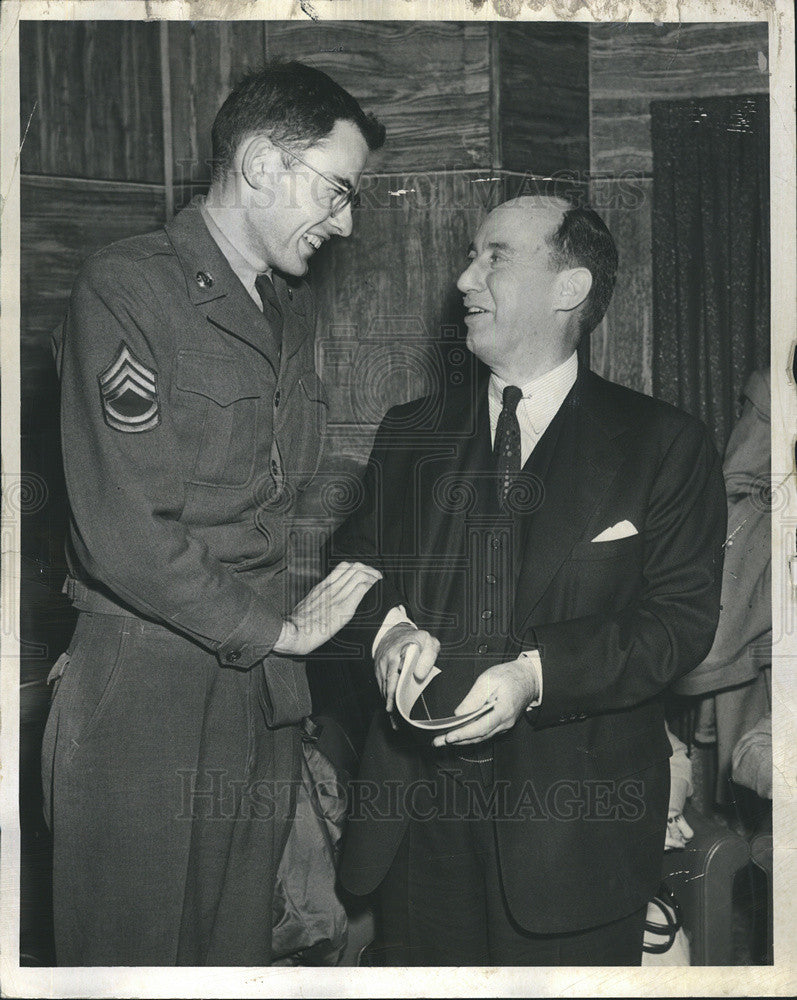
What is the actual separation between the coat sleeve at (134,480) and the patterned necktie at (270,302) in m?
0.24

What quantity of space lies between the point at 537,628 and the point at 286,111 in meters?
1.19

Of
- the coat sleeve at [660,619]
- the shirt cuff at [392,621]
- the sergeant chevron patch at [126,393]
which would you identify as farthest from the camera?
the shirt cuff at [392,621]

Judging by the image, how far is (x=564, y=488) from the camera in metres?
2.31

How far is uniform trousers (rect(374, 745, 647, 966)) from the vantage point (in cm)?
233

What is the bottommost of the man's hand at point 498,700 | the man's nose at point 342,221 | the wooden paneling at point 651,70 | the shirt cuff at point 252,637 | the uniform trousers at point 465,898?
the uniform trousers at point 465,898

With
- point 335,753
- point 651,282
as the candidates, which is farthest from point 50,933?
point 651,282

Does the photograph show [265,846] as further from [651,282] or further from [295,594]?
[651,282]

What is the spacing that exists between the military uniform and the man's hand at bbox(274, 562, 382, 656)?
5 centimetres

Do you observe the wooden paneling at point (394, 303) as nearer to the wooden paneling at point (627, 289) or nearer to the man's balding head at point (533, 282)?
the man's balding head at point (533, 282)

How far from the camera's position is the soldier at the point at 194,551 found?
2.18 m

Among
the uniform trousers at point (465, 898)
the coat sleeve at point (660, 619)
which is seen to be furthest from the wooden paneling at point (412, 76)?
the uniform trousers at point (465, 898)

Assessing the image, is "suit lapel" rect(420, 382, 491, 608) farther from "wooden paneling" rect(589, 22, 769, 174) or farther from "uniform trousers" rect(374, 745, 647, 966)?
"wooden paneling" rect(589, 22, 769, 174)

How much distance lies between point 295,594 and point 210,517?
0.27 meters

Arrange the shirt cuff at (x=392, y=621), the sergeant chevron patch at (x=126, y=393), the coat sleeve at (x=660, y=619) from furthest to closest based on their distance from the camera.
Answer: the shirt cuff at (x=392, y=621)
the coat sleeve at (x=660, y=619)
the sergeant chevron patch at (x=126, y=393)
